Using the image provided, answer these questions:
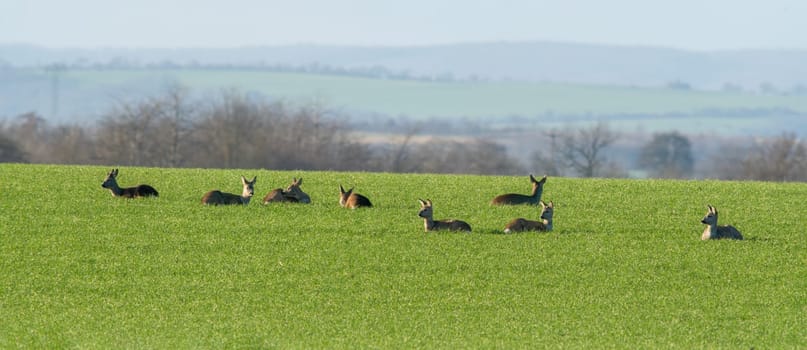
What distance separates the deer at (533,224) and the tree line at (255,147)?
2897 inches

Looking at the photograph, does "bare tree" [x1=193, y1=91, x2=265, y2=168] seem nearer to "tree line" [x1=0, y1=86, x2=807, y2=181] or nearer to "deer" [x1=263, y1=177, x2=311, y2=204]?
"tree line" [x1=0, y1=86, x2=807, y2=181]

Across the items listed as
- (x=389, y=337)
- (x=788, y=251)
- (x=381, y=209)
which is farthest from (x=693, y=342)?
(x=381, y=209)

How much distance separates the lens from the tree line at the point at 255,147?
348 ft

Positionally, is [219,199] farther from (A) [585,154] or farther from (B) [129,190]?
(A) [585,154]

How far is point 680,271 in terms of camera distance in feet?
78.3

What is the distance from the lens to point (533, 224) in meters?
26.6

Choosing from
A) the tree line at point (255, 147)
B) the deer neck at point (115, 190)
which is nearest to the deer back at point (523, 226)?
the deer neck at point (115, 190)

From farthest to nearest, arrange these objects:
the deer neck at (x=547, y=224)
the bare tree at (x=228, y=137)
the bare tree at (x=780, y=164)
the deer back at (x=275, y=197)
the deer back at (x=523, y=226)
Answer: the bare tree at (x=228, y=137), the bare tree at (x=780, y=164), the deer back at (x=275, y=197), the deer neck at (x=547, y=224), the deer back at (x=523, y=226)

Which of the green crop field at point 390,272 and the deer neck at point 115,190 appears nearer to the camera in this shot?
the green crop field at point 390,272

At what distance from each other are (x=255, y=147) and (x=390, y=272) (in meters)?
89.5

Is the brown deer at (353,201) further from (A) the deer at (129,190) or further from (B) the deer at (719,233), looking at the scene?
(B) the deer at (719,233)

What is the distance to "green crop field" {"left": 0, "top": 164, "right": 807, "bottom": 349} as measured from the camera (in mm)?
19531

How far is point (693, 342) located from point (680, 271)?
16.1ft

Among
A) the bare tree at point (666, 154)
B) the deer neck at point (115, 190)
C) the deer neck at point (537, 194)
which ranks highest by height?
the bare tree at point (666, 154)
